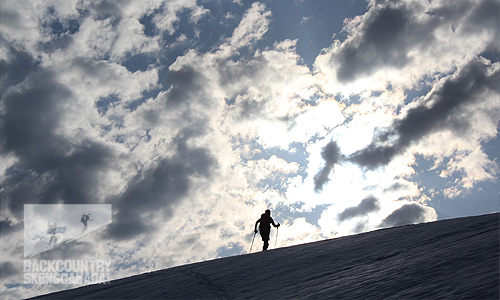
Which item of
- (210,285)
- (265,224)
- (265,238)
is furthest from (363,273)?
(265,238)

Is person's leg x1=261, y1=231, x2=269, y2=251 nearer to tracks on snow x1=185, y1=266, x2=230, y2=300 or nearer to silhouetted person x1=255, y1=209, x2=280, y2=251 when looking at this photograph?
silhouetted person x1=255, y1=209, x2=280, y2=251

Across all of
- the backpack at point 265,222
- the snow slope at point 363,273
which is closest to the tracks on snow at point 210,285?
the snow slope at point 363,273

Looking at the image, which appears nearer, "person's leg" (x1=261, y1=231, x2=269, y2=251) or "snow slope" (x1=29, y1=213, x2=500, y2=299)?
"snow slope" (x1=29, y1=213, x2=500, y2=299)

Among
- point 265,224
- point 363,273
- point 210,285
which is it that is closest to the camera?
point 363,273

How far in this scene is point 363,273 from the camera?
6.92 metres

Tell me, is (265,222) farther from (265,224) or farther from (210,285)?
(210,285)

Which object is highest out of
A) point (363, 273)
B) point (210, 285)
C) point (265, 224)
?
point (265, 224)

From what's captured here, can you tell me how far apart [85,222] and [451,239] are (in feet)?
114

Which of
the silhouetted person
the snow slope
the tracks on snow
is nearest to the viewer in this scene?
the snow slope

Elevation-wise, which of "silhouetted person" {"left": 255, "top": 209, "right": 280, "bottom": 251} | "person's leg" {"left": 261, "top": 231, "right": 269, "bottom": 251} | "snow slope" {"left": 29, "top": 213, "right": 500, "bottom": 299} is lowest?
"snow slope" {"left": 29, "top": 213, "right": 500, "bottom": 299}

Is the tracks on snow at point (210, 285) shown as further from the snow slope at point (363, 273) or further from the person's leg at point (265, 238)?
the person's leg at point (265, 238)

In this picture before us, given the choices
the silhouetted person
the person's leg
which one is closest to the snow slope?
the silhouetted person

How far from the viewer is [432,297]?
463cm

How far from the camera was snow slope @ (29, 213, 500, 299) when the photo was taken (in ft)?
16.9
